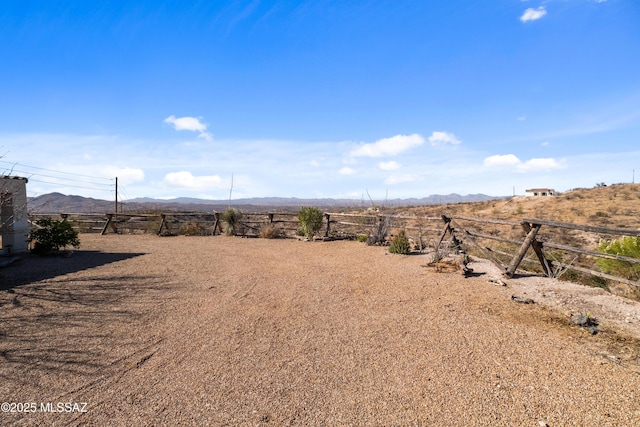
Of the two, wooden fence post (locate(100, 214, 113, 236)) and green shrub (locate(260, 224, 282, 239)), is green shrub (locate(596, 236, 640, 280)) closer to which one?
green shrub (locate(260, 224, 282, 239))

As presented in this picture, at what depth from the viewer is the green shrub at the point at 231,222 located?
17.8m

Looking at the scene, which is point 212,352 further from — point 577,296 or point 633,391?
point 577,296

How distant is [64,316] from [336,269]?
601 cm

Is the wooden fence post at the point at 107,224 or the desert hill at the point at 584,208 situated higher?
the desert hill at the point at 584,208

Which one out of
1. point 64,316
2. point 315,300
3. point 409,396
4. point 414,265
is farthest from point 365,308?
point 64,316

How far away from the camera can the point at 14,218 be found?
420 inches

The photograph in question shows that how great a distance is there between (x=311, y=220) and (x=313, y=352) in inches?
462

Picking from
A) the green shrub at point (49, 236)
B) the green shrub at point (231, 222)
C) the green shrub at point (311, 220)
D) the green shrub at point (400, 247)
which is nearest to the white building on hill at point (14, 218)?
the green shrub at point (49, 236)

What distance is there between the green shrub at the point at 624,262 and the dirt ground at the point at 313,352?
1.71 meters

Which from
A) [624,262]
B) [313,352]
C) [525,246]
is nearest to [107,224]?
[313,352]

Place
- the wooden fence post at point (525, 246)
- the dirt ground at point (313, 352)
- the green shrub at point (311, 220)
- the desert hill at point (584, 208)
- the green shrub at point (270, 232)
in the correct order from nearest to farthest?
the dirt ground at point (313, 352), the wooden fence post at point (525, 246), the green shrub at point (311, 220), the green shrub at point (270, 232), the desert hill at point (584, 208)

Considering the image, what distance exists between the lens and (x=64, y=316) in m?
5.62

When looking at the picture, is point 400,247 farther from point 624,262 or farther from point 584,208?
point 584,208

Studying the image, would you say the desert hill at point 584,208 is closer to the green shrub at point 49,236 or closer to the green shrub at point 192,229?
the green shrub at point 192,229
